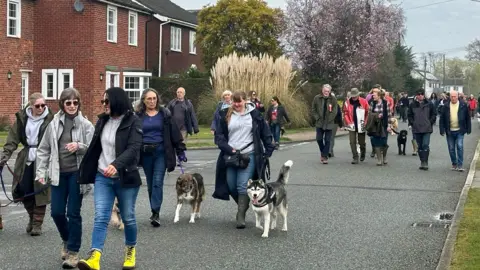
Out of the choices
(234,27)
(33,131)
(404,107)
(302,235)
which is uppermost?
(234,27)

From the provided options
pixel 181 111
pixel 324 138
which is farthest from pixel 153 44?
pixel 181 111

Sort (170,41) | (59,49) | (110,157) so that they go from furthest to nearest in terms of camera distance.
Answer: (170,41), (59,49), (110,157)

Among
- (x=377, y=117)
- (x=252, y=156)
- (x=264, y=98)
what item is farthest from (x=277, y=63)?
(x=252, y=156)

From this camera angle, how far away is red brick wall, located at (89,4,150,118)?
3316 cm

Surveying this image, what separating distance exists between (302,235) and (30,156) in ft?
11.6

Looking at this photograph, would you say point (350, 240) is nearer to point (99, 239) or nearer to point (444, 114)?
point (99, 239)

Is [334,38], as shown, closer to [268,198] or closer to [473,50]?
[268,198]

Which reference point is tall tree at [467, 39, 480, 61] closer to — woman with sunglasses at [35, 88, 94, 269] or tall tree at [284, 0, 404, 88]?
tall tree at [284, 0, 404, 88]

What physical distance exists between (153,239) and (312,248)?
198 centimetres

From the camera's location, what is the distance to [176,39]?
47.4m

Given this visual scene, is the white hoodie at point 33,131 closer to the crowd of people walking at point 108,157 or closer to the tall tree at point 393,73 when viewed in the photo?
the crowd of people walking at point 108,157

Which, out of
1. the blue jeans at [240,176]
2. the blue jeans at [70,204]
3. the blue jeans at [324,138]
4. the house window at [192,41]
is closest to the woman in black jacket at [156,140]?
the blue jeans at [240,176]

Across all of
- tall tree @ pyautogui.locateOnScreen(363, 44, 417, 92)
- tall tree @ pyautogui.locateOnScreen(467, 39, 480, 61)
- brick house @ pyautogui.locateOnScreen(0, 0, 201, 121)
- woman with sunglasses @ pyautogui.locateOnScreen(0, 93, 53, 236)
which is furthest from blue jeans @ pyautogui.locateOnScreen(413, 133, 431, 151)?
tall tree @ pyautogui.locateOnScreen(467, 39, 480, 61)

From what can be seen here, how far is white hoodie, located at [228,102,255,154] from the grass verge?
9.62 feet
